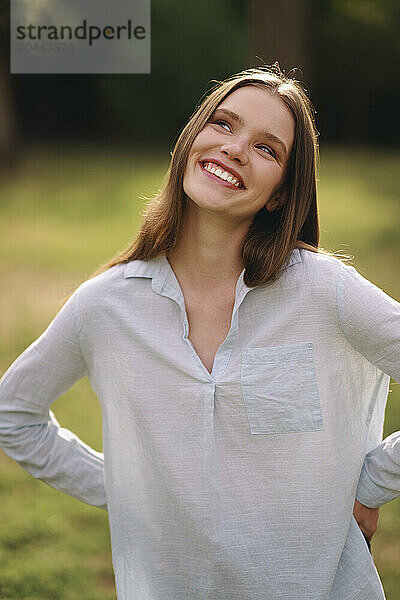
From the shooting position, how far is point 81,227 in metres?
13.6

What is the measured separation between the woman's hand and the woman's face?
0.79m

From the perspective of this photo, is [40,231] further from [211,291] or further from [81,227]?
[211,291]

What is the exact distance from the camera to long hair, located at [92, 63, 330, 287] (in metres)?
2.13

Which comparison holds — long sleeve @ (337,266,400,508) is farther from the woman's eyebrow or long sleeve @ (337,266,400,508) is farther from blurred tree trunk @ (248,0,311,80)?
blurred tree trunk @ (248,0,311,80)

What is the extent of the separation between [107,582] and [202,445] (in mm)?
1682

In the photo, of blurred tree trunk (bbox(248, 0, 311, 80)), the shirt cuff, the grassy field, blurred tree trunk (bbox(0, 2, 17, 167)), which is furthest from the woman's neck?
blurred tree trunk (bbox(0, 2, 17, 167))

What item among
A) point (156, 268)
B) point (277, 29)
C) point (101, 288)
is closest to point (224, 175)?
point (156, 268)

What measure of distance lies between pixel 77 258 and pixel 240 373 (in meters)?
9.23

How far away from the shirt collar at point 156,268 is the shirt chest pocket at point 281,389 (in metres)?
0.19

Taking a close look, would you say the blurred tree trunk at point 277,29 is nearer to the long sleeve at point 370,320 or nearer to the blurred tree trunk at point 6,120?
the blurred tree trunk at point 6,120

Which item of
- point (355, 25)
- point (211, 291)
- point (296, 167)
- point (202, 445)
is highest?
point (355, 25)

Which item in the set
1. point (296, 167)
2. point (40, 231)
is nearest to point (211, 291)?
point (296, 167)

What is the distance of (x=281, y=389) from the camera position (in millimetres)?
2076

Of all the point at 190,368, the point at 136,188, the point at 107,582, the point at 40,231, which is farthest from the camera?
the point at 136,188
